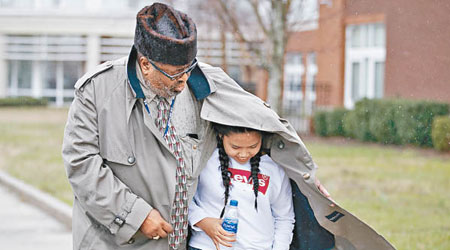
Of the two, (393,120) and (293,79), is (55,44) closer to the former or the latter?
(293,79)

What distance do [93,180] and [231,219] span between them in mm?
771

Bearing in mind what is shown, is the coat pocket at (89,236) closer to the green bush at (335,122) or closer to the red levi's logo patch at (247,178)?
the red levi's logo patch at (247,178)

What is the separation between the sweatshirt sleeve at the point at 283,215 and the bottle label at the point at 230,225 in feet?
0.97

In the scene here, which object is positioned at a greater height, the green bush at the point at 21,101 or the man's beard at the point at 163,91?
the green bush at the point at 21,101

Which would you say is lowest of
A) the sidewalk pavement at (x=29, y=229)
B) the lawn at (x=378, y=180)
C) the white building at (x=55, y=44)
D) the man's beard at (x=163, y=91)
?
the sidewalk pavement at (x=29, y=229)

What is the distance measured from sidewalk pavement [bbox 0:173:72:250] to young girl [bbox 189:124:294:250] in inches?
165

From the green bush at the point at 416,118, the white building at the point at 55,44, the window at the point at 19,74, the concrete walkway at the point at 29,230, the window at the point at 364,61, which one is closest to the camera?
the concrete walkway at the point at 29,230

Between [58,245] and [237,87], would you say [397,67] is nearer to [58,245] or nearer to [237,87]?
[58,245]

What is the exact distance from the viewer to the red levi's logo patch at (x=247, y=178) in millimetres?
3682

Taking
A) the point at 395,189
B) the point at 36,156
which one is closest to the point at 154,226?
the point at 395,189

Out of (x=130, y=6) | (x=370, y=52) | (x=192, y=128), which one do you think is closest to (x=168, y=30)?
(x=192, y=128)

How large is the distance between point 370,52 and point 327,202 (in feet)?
66.0

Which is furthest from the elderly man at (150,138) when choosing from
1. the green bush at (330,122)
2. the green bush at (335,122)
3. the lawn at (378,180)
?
the green bush at (335,122)

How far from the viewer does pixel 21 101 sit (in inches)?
1590
